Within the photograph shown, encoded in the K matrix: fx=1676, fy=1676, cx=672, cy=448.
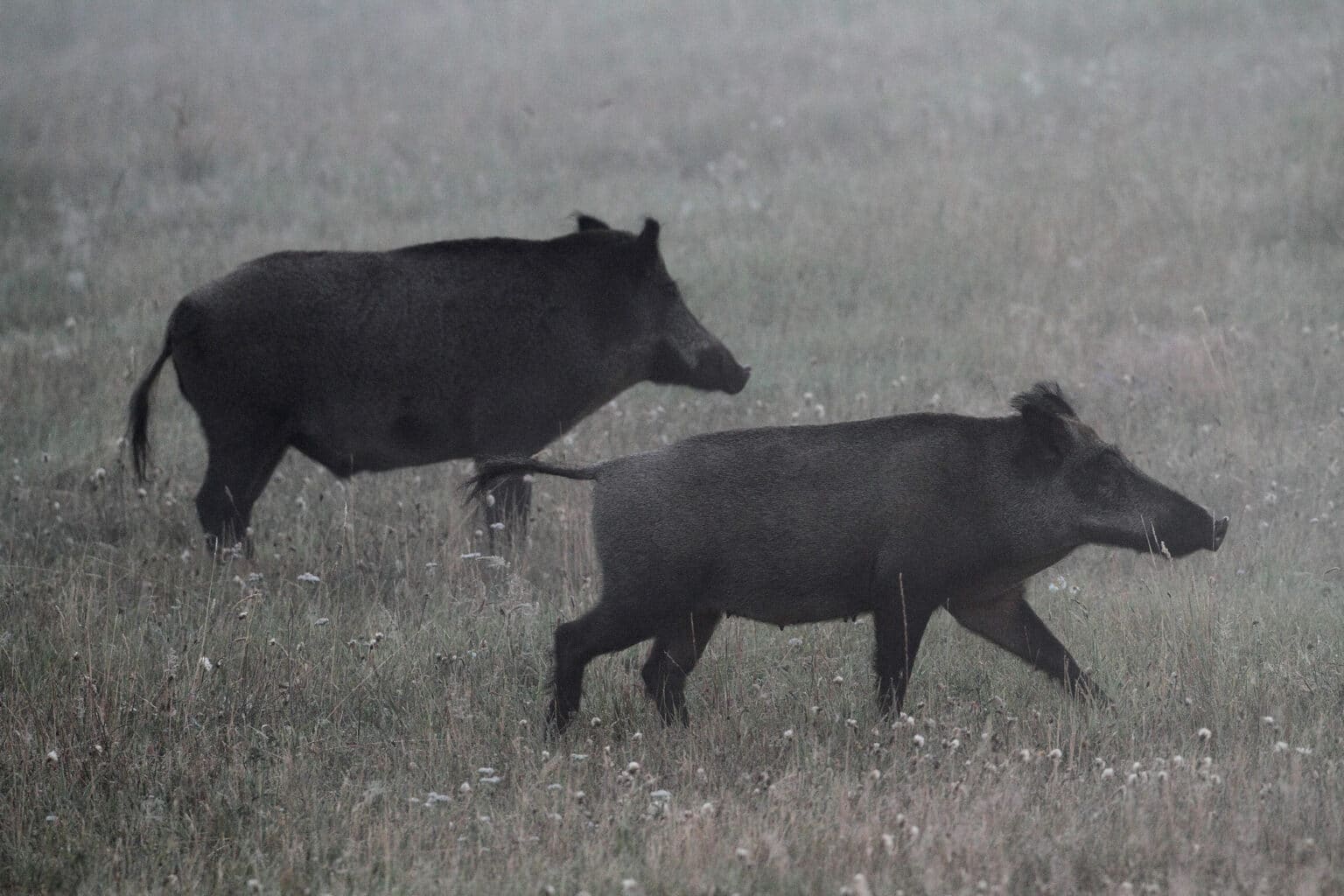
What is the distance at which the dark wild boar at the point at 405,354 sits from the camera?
782cm

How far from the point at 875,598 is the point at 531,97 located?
49.4 ft

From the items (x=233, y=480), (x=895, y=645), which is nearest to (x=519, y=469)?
(x=895, y=645)

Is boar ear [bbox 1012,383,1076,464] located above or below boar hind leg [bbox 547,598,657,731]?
above

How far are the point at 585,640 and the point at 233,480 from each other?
9.02ft

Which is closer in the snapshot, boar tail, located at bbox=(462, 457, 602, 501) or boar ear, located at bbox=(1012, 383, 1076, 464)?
boar tail, located at bbox=(462, 457, 602, 501)

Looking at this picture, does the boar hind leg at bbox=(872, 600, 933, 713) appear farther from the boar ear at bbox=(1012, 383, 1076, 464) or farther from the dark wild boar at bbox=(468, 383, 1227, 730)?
the boar ear at bbox=(1012, 383, 1076, 464)

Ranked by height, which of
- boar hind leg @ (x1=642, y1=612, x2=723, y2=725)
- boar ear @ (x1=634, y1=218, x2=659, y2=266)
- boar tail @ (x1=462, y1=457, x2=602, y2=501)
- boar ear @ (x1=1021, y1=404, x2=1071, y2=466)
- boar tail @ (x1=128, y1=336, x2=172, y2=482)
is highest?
boar ear @ (x1=634, y1=218, x2=659, y2=266)

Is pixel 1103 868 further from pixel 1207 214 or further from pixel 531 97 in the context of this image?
pixel 531 97

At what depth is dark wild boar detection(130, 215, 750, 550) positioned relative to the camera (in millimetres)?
7824

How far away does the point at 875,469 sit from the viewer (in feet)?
19.7

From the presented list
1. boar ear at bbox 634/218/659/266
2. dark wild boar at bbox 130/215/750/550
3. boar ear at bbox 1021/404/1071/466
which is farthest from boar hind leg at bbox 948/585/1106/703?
boar ear at bbox 634/218/659/266

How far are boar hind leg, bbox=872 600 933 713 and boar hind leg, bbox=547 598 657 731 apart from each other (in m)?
0.80

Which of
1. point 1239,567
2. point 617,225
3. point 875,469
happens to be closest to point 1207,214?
point 617,225

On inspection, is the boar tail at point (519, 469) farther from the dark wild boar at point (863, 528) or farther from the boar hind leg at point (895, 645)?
the boar hind leg at point (895, 645)
